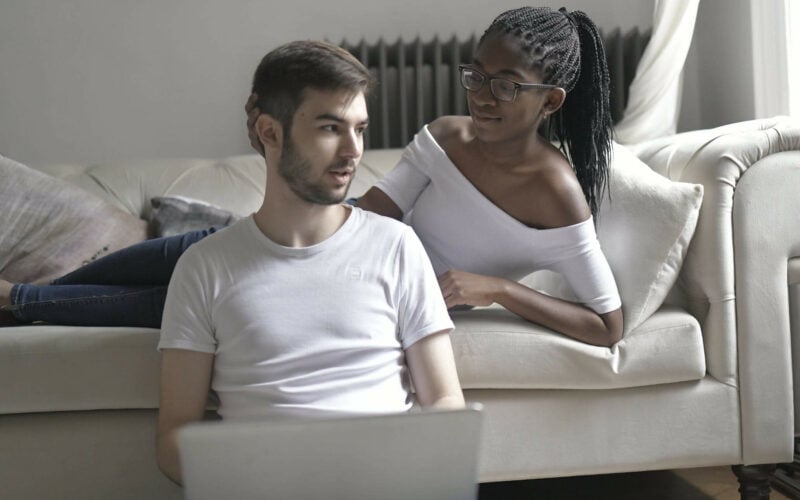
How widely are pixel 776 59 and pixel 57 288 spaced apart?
2024 millimetres

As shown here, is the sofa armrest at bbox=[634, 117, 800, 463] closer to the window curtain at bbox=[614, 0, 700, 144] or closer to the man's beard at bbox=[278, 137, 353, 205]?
the man's beard at bbox=[278, 137, 353, 205]

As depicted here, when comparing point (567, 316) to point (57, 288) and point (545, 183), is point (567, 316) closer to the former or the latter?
point (545, 183)

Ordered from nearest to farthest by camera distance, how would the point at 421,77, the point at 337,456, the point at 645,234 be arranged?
the point at 337,456 → the point at 645,234 → the point at 421,77

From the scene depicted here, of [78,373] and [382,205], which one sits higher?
[382,205]

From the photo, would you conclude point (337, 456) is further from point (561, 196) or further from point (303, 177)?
point (561, 196)

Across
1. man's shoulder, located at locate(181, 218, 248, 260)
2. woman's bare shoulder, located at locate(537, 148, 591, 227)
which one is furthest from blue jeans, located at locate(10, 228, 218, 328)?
woman's bare shoulder, located at locate(537, 148, 591, 227)

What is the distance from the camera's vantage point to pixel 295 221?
1426mm

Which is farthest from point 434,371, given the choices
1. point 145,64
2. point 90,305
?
point 145,64

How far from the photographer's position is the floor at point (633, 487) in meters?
2.07

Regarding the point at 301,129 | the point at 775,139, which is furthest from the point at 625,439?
the point at 301,129

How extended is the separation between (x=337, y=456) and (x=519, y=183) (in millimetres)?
1100

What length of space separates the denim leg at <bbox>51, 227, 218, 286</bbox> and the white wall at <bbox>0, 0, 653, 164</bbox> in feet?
5.46

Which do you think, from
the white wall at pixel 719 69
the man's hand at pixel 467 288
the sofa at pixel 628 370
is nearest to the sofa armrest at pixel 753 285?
the sofa at pixel 628 370

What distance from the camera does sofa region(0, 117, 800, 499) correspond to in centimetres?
161
